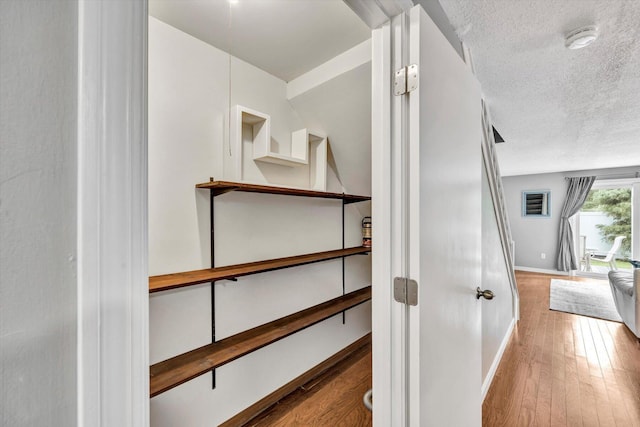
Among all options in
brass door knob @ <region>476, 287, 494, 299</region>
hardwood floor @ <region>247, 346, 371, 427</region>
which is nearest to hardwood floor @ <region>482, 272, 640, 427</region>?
hardwood floor @ <region>247, 346, 371, 427</region>

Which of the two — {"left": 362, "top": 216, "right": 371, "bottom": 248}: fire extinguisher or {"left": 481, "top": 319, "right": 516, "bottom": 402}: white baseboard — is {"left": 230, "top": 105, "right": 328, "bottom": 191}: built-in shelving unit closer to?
{"left": 362, "top": 216, "right": 371, "bottom": 248}: fire extinguisher

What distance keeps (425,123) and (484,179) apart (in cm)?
136

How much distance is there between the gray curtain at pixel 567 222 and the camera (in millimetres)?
5539

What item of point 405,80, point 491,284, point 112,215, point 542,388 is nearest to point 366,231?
point 491,284

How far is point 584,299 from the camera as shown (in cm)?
409

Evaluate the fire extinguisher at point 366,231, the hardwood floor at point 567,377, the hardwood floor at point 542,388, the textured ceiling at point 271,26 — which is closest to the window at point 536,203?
the hardwood floor at point 567,377

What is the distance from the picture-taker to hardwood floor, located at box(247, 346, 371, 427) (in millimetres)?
1742

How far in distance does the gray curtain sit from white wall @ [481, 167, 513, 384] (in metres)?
4.37

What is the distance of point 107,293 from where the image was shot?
0.32 meters

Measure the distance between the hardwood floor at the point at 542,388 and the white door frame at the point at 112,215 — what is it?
69.8 inches

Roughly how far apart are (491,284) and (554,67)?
149 centimetres

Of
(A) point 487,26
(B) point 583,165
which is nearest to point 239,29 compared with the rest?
(A) point 487,26

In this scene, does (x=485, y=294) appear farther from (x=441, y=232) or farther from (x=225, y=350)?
(x=225, y=350)
